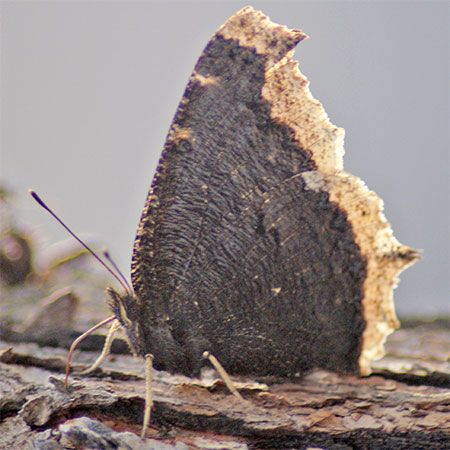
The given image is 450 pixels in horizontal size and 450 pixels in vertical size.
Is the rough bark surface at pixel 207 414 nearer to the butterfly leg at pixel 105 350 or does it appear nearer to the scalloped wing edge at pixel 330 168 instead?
the butterfly leg at pixel 105 350

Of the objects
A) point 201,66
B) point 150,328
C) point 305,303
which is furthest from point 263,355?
point 201,66

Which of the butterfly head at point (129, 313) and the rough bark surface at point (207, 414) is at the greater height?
the butterfly head at point (129, 313)

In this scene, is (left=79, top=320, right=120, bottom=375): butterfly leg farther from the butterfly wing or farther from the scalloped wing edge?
the scalloped wing edge

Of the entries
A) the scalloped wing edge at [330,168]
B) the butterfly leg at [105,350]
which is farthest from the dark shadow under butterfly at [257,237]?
the butterfly leg at [105,350]

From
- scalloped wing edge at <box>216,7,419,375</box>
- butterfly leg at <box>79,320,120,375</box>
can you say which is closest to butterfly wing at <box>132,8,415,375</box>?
scalloped wing edge at <box>216,7,419,375</box>

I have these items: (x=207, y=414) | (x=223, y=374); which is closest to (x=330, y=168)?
(x=223, y=374)

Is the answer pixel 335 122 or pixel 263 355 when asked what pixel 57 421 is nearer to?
pixel 263 355
